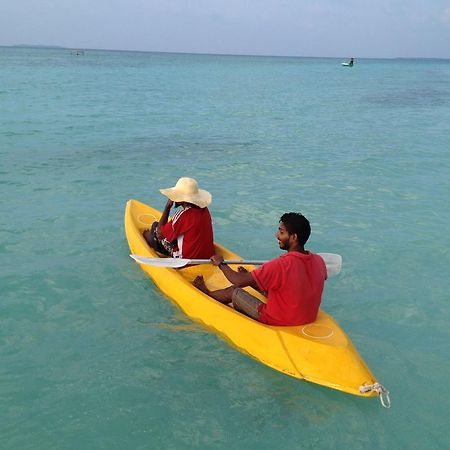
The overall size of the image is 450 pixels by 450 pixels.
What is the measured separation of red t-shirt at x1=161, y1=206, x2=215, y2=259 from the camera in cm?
569

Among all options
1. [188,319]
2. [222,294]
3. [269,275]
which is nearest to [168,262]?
[188,319]

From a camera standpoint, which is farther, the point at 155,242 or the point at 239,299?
the point at 155,242

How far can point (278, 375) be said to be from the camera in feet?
15.1

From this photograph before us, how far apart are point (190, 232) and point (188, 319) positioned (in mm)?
945

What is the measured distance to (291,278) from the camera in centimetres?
426

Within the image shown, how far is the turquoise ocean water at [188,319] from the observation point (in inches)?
162

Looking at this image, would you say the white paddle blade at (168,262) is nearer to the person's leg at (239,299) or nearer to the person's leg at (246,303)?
the person's leg at (239,299)

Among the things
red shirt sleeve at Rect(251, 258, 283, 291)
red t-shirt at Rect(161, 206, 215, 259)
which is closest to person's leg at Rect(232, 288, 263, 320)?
red shirt sleeve at Rect(251, 258, 283, 291)

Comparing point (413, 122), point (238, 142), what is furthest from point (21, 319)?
point (413, 122)

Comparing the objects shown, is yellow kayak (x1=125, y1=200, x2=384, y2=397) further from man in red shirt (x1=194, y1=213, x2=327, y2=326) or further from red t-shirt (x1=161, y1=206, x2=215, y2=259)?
red t-shirt (x1=161, y1=206, x2=215, y2=259)

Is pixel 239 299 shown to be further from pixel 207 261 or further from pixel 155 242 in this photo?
pixel 155 242

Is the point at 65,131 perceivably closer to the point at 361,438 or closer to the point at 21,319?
the point at 21,319

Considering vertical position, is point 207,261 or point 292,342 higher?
point 207,261

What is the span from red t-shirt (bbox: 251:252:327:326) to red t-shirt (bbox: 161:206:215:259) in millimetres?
1459
